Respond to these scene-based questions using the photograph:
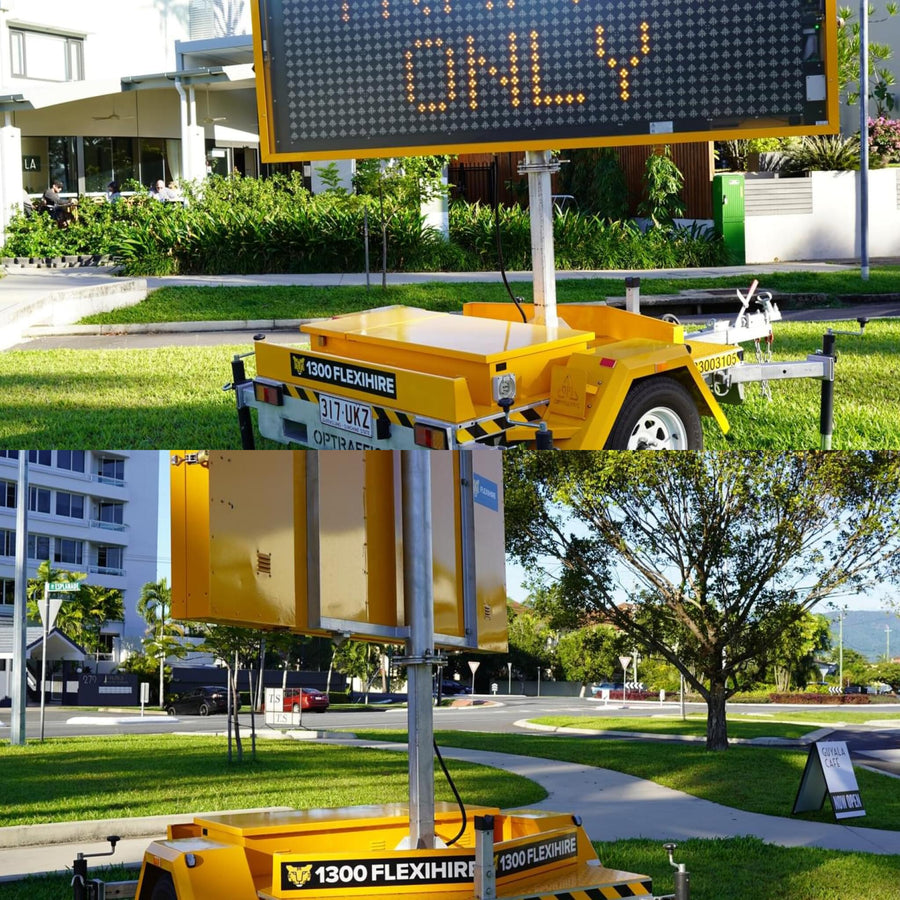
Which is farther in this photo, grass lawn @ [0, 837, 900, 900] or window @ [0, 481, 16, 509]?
window @ [0, 481, 16, 509]

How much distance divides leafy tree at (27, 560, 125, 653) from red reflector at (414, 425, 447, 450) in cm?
3808

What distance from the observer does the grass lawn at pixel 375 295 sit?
15.3m

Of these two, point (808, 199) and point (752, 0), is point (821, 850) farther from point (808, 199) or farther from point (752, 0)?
point (808, 199)

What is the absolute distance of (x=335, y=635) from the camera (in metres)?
4.52

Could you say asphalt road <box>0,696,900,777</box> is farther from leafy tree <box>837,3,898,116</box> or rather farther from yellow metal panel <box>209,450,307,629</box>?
leafy tree <box>837,3,898,116</box>

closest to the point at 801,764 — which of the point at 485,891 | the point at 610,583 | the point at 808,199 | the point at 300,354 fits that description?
the point at 610,583

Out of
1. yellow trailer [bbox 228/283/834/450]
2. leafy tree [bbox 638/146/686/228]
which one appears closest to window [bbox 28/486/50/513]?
leafy tree [bbox 638/146/686/228]

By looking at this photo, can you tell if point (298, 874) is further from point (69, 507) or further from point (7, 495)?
point (69, 507)

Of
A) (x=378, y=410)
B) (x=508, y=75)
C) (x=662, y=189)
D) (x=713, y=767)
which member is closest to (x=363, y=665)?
(x=662, y=189)

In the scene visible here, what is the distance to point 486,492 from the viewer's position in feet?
17.5

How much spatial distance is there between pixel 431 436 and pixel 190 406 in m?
3.51

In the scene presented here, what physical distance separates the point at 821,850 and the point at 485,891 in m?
5.03

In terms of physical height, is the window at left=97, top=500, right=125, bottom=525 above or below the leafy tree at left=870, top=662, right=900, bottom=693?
above

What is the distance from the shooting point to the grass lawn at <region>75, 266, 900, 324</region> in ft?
50.3
